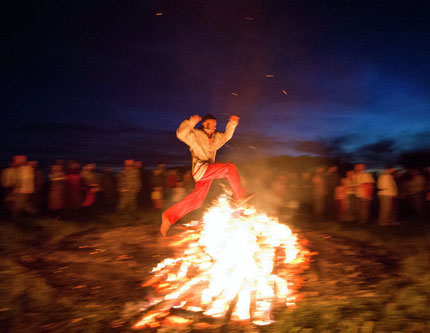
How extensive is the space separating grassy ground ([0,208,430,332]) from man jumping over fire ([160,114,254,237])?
1.12 metres

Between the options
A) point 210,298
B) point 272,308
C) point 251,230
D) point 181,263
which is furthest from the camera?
point 251,230

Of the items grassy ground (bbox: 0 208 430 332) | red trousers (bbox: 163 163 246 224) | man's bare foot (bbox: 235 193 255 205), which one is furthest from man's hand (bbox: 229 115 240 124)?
grassy ground (bbox: 0 208 430 332)

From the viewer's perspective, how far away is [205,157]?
6.06 meters

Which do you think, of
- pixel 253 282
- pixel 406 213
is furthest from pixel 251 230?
pixel 406 213

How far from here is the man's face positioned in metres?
6.12

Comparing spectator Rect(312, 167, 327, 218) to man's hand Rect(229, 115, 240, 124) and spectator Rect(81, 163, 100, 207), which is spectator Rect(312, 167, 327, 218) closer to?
man's hand Rect(229, 115, 240, 124)

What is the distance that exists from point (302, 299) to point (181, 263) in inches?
80.8

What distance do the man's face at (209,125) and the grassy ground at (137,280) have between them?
2267 mm

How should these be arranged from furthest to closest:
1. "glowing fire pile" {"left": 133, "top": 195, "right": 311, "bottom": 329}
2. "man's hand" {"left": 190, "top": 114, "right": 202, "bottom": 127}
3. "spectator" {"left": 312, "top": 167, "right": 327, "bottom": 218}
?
"spectator" {"left": 312, "top": 167, "right": 327, "bottom": 218} < "man's hand" {"left": 190, "top": 114, "right": 202, "bottom": 127} < "glowing fire pile" {"left": 133, "top": 195, "right": 311, "bottom": 329}

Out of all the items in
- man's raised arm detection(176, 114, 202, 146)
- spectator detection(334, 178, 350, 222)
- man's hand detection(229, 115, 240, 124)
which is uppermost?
man's hand detection(229, 115, 240, 124)

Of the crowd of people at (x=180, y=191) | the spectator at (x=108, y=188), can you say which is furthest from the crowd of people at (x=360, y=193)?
the spectator at (x=108, y=188)

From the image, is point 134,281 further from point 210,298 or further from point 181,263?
point 210,298

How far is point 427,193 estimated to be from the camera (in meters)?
11.1

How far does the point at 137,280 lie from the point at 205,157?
2.36 metres
